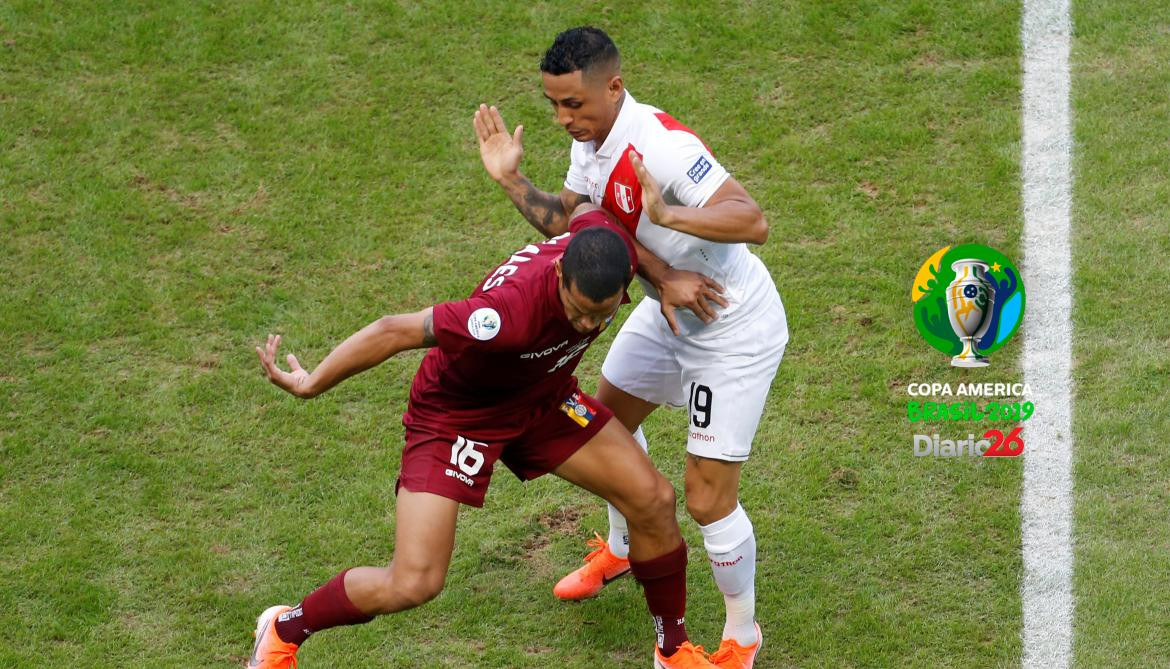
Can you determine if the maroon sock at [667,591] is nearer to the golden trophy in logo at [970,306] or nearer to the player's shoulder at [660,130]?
the player's shoulder at [660,130]

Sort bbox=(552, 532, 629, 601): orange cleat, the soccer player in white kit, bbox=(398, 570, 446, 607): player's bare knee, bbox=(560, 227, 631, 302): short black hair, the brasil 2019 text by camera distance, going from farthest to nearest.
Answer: the brasil 2019 text < bbox=(552, 532, 629, 601): orange cleat < the soccer player in white kit < bbox=(398, 570, 446, 607): player's bare knee < bbox=(560, 227, 631, 302): short black hair

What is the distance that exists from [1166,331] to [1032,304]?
70cm

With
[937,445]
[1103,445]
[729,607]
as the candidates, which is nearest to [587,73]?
[729,607]

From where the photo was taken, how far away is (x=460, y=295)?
821cm

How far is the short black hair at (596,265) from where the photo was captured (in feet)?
17.1

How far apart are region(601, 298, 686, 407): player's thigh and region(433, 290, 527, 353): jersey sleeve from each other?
39.6 inches

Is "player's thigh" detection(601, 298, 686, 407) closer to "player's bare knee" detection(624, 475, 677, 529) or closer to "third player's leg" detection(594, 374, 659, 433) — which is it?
"third player's leg" detection(594, 374, 659, 433)

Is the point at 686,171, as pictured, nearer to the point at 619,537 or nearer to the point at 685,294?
the point at 685,294

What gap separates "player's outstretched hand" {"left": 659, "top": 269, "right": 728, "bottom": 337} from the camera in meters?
5.79

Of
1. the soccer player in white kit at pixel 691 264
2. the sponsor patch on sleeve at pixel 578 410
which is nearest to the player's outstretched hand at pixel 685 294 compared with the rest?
the soccer player in white kit at pixel 691 264

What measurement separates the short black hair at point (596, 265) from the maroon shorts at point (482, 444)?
79 centimetres

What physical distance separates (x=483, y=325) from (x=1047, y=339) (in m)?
3.68

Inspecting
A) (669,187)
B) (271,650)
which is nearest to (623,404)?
(669,187)

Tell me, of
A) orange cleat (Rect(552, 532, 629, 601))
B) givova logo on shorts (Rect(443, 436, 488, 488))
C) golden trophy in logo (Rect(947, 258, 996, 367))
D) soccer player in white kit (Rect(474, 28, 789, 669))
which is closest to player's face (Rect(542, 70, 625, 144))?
soccer player in white kit (Rect(474, 28, 789, 669))
